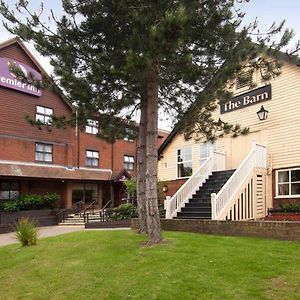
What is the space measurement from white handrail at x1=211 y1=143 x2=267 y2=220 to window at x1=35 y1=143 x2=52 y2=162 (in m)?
17.3

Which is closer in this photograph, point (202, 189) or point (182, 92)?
point (182, 92)

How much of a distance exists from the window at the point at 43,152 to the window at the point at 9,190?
248 cm

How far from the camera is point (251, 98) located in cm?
1853

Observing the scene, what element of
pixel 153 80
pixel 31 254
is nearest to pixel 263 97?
pixel 153 80

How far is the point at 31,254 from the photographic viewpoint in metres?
10.2

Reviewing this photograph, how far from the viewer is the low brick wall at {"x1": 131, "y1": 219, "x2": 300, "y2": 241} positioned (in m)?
10.7

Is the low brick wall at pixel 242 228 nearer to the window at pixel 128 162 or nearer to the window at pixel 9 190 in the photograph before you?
the window at pixel 9 190

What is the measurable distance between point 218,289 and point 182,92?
22.2ft

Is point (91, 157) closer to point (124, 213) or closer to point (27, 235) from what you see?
point (124, 213)

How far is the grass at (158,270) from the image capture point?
653 cm

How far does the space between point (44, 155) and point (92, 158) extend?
4.81 metres

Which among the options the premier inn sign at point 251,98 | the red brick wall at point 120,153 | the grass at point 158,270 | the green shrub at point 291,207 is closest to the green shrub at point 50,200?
the red brick wall at point 120,153

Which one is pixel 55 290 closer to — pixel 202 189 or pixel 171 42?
pixel 171 42

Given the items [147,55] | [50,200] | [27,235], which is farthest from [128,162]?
[147,55]
